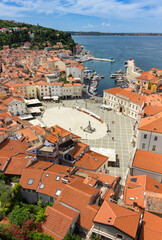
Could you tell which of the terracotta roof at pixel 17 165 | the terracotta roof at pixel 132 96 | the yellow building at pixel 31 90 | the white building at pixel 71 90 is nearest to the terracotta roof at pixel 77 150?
the terracotta roof at pixel 17 165

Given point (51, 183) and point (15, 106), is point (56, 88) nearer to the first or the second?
point (15, 106)

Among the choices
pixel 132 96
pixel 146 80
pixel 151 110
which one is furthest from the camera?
pixel 146 80

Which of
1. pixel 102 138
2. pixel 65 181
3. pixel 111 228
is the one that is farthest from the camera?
pixel 102 138

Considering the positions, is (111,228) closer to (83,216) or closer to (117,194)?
(83,216)

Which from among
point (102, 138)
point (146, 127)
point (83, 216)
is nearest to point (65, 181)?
point (83, 216)

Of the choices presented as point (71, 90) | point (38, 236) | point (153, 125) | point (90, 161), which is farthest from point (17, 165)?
point (71, 90)

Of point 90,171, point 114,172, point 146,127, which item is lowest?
point 114,172

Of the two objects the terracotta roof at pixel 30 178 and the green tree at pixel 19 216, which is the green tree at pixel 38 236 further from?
the terracotta roof at pixel 30 178
